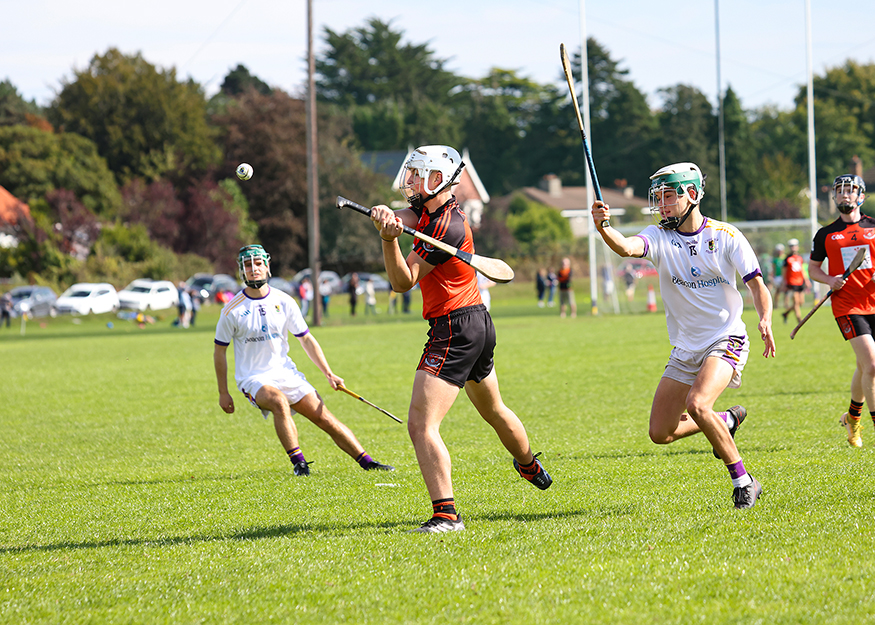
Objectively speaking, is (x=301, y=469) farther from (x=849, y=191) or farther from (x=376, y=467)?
(x=849, y=191)

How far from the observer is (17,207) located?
5100cm

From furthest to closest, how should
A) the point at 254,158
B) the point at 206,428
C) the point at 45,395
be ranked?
the point at 254,158 < the point at 45,395 < the point at 206,428

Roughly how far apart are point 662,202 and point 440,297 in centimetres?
160

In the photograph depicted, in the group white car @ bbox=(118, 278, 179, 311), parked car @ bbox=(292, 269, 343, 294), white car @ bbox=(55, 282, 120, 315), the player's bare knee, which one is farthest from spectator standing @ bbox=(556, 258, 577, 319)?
the player's bare knee

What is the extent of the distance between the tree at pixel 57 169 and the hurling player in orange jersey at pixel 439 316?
178 feet

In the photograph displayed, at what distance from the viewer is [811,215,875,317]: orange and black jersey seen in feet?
26.6

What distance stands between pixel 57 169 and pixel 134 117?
265 inches

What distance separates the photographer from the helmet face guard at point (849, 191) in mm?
7930

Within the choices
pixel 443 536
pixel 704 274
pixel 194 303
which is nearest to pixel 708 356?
pixel 704 274

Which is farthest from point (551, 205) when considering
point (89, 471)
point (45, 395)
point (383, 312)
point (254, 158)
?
point (89, 471)

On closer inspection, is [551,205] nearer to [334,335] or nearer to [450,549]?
[334,335]

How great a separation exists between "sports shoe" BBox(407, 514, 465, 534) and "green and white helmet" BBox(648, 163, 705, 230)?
233 centimetres

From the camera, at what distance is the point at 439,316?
18.9 feet

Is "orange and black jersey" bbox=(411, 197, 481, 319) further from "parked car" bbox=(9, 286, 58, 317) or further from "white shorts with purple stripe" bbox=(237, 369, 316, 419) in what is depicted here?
"parked car" bbox=(9, 286, 58, 317)
